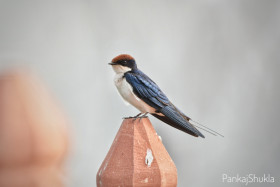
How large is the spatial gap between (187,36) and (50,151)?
7.47 ft

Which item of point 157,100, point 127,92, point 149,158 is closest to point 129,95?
point 127,92

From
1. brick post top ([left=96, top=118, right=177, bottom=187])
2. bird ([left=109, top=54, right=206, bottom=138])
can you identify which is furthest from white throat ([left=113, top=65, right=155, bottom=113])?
brick post top ([left=96, top=118, right=177, bottom=187])

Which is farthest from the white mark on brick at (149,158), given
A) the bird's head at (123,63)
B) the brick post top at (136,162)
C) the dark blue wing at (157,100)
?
the bird's head at (123,63)

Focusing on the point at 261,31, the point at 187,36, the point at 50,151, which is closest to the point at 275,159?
the point at 261,31

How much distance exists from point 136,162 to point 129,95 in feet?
1.53

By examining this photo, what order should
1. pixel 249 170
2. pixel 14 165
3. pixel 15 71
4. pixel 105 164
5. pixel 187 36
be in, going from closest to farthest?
pixel 14 165, pixel 15 71, pixel 105 164, pixel 187 36, pixel 249 170

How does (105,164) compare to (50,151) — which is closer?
(50,151)

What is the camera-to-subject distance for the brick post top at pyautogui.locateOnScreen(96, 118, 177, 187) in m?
1.37

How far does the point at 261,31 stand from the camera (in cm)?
372

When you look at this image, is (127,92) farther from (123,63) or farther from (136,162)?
(136,162)

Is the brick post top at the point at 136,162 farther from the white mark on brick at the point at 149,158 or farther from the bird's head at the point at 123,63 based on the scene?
the bird's head at the point at 123,63

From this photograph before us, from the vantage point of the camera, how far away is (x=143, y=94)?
178 cm

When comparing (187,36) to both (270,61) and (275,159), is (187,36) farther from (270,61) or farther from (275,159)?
(275,159)

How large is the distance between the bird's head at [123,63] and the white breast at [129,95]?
0.11ft
